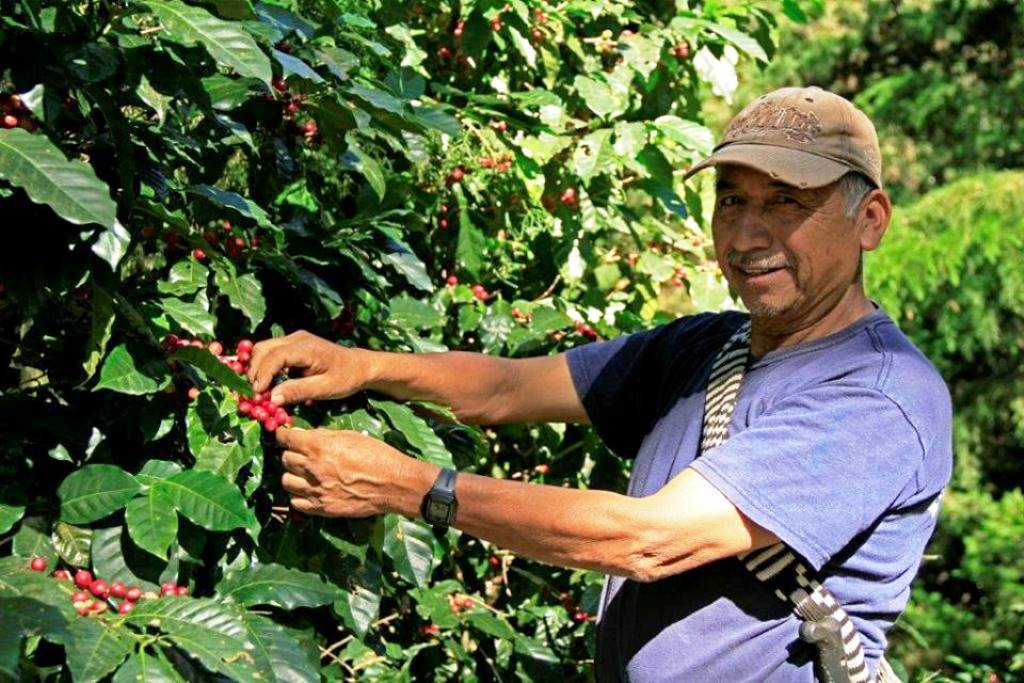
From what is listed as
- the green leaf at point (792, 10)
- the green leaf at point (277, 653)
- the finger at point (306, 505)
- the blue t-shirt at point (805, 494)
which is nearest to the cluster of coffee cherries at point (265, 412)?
the finger at point (306, 505)

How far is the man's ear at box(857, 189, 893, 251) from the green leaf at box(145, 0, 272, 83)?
1.08m

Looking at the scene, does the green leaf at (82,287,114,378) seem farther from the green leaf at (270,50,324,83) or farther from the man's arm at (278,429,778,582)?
the green leaf at (270,50,324,83)

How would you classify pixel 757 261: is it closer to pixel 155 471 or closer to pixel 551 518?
pixel 551 518

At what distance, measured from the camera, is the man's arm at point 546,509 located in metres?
2.31

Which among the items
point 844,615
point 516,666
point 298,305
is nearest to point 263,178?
point 298,305

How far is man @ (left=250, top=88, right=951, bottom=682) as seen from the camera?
2311 mm

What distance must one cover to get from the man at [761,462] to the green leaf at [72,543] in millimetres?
332

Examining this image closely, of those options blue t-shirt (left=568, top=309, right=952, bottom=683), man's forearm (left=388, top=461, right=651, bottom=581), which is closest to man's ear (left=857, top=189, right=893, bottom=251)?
blue t-shirt (left=568, top=309, right=952, bottom=683)

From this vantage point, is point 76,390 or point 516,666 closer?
point 76,390

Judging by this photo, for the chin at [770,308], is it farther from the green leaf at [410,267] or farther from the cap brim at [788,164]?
the green leaf at [410,267]

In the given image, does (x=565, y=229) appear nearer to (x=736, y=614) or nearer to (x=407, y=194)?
(x=407, y=194)

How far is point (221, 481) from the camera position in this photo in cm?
224

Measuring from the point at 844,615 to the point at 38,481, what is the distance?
1.31 m

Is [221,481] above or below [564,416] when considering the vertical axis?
above
